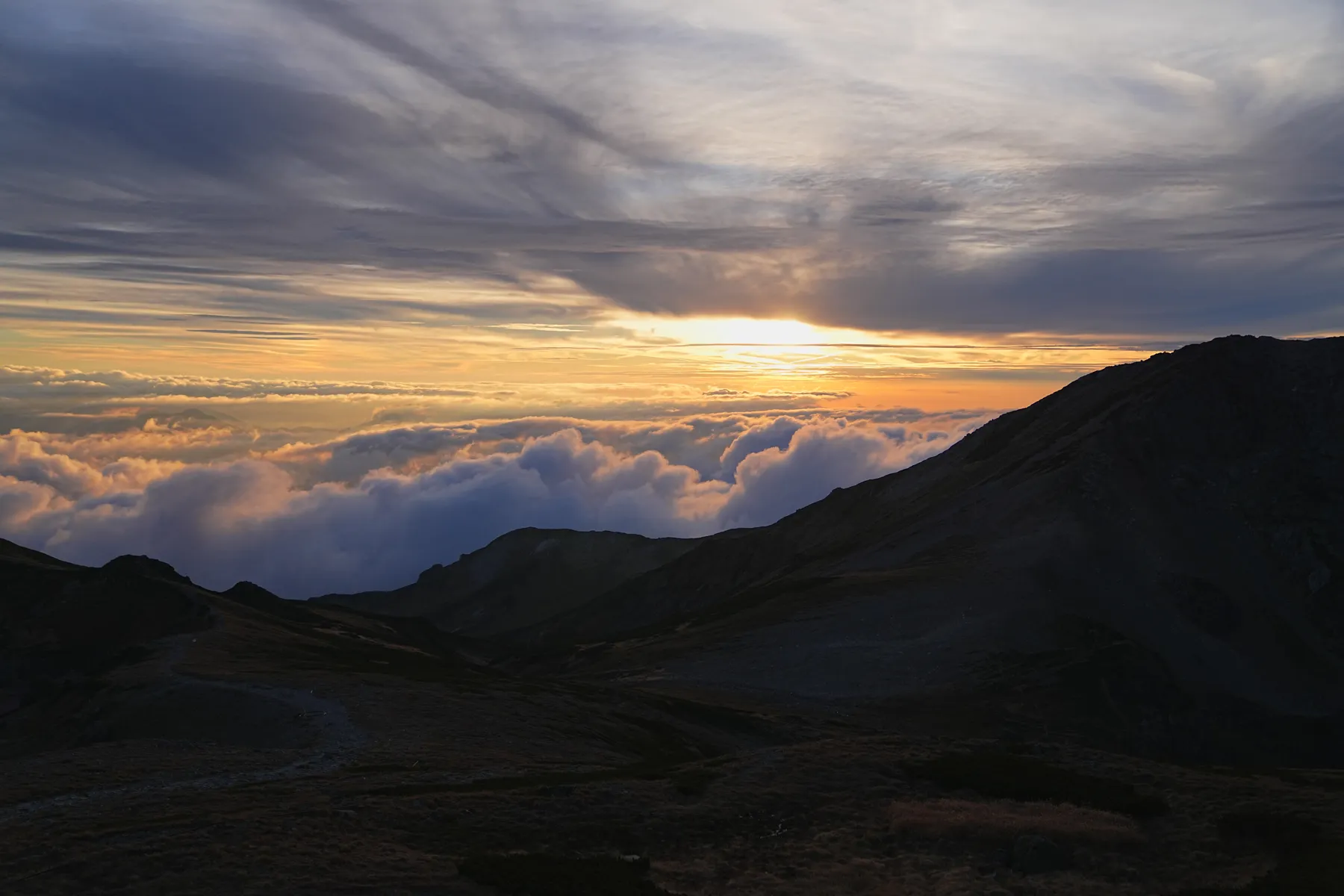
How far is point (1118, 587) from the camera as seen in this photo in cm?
11931

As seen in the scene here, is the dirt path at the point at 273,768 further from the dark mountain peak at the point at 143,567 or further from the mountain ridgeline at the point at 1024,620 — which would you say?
the dark mountain peak at the point at 143,567

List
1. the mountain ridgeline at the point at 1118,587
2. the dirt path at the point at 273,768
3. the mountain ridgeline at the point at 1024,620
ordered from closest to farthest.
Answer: the dirt path at the point at 273,768 → the mountain ridgeline at the point at 1024,620 → the mountain ridgeline at the point at 1118,587

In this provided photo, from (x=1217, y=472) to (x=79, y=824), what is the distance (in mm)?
149032

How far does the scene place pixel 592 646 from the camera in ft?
512

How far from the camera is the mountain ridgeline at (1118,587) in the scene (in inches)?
3949

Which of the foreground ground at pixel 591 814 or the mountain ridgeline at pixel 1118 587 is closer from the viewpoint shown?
the foreground ground at pixel 591 814

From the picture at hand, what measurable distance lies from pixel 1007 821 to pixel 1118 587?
9162 centimetres

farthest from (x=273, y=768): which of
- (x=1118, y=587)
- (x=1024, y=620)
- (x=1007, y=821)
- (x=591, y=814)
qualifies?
(x=1118, y=587)

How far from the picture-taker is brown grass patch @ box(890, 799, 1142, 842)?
37.0 meters

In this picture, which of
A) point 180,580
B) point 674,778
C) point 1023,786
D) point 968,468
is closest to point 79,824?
point 674,778

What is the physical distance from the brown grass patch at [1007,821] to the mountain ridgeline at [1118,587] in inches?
2093

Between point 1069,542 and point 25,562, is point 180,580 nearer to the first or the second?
point 25,562

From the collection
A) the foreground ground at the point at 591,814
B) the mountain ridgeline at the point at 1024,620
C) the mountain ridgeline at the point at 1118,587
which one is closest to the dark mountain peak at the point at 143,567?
the mountain ridgeline at the point at 1024,620

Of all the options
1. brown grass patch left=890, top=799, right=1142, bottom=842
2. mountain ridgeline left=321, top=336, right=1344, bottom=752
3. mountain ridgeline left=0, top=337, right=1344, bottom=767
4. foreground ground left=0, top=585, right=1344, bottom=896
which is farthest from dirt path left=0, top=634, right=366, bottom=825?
mountain ridgeline left=321, top=336, right=1344, bottom=752
